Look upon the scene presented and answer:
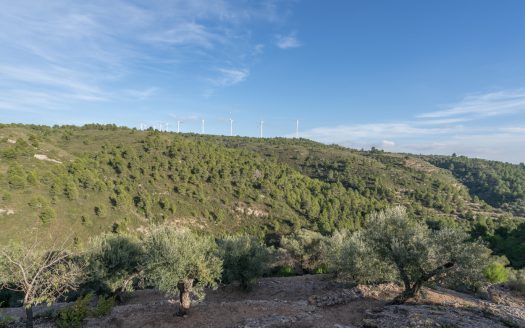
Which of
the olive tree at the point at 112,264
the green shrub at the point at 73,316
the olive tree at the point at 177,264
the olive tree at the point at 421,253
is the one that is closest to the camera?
the green shrub at the point at 73,316

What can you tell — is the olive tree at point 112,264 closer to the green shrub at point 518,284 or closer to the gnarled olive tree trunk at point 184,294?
the gnarled olive tree trunk at point 184,294

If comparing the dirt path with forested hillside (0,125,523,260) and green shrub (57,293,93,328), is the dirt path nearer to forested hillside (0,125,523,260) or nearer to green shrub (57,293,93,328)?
green shrub (57,293,93,328)

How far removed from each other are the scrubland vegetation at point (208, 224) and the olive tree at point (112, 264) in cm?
15

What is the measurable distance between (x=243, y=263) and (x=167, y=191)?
60821mm

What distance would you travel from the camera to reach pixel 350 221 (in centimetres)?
10006

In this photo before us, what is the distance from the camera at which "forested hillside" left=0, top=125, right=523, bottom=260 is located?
6825 centimetres

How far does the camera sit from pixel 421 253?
24078 millimetres

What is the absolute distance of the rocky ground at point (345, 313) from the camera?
22469mm

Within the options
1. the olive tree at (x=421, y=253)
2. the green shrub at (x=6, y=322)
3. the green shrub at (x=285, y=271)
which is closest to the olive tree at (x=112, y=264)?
the green shrub at (x=6, y=322)

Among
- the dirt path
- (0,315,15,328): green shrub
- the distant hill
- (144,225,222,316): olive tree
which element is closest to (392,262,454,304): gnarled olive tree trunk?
the dirt path

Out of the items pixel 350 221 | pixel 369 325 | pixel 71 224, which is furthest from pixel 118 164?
pixel 369 325

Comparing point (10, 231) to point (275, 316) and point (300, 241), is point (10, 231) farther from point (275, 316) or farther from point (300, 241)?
point (275, 316)

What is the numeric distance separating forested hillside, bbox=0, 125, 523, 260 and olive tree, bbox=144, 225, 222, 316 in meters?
44.0

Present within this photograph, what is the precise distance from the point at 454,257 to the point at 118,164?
91.7 metres
